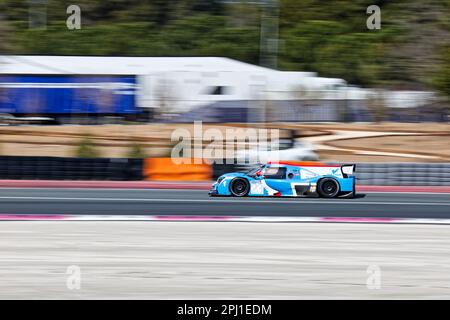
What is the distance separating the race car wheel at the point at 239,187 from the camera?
17094mm

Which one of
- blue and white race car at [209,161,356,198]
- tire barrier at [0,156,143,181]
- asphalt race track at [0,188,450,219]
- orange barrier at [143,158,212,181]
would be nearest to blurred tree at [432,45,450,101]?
orange barrier at [143,158,212,181]

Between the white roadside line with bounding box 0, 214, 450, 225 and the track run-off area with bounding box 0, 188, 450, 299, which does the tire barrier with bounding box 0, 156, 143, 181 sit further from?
the white roadside line with bounding box 0, 214, 450, 225

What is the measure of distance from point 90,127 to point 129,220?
27.6 metres

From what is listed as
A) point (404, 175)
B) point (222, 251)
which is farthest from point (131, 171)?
point (222, 251)

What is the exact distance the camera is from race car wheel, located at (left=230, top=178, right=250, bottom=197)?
1709cm

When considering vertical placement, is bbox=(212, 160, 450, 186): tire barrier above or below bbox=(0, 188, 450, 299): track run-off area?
above

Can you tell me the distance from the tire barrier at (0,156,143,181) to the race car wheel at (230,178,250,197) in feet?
18.6

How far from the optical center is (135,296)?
8281mm

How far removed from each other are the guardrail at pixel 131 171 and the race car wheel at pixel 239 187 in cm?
451

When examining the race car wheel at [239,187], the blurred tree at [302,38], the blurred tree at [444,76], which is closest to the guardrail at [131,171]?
the race car wheel at [239,187]

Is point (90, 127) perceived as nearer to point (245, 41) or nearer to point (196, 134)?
point (196, 134)

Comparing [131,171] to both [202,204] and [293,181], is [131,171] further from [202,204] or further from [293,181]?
[293,181]

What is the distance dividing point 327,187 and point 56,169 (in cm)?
834
